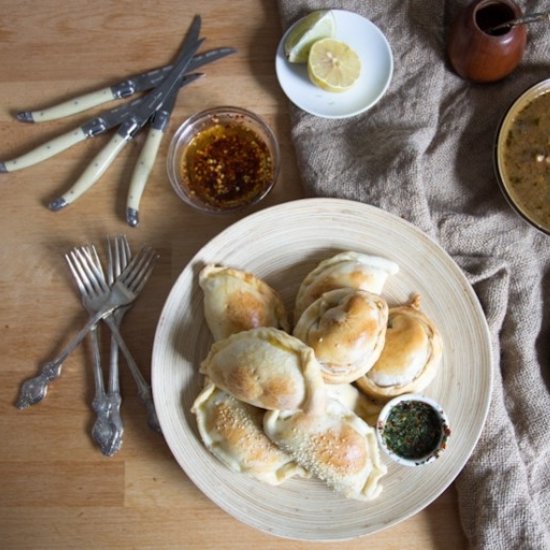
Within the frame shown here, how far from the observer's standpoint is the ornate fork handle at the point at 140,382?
80.7 inches

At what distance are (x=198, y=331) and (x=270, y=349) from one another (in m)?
0.35

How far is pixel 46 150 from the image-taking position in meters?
2.16

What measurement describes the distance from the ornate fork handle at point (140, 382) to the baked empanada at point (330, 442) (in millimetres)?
410

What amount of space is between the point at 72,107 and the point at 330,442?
1.37 metres

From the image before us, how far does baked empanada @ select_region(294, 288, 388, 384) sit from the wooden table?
51 centimetres

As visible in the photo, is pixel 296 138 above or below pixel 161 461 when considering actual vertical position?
above

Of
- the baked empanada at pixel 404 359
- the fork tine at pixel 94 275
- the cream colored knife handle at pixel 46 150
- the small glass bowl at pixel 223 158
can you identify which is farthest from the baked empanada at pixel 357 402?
the cream colored knife handle at pixel 46 150

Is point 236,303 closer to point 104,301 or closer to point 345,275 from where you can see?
point 345,275

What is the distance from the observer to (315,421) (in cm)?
179

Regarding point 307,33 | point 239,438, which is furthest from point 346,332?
point 307,33

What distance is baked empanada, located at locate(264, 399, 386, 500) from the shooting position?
180 cm

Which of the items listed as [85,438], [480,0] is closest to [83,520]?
[85,438]

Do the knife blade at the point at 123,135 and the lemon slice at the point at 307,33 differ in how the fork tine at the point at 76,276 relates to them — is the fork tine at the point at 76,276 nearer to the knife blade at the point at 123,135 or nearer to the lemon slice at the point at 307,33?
the knife blade at the point at 123,135

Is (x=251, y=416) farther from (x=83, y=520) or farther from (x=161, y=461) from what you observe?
(x=83, y=520)
